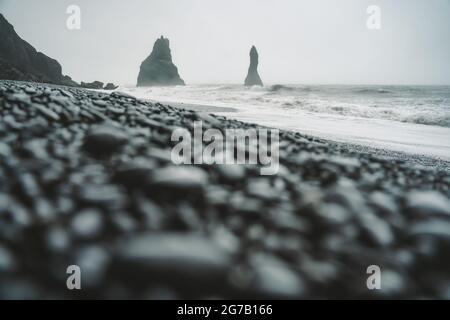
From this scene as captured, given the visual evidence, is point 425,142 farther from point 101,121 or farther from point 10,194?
point 10,194

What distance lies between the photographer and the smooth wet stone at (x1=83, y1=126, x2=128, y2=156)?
1.86 metres

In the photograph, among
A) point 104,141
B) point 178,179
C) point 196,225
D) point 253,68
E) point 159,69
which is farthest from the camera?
point 159,69

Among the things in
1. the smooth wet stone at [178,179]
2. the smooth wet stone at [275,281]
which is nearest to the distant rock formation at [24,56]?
the smooth wet stone at [178,179]

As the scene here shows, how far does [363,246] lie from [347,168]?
0.99m

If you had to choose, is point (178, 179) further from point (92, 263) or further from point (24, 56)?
point (24, 56)

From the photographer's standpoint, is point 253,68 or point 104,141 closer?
point 104,141

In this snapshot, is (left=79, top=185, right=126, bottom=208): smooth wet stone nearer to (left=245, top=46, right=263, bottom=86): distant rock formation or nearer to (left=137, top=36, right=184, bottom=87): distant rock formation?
(left=245, top=46, right=263, bottom=86): distant rock formation

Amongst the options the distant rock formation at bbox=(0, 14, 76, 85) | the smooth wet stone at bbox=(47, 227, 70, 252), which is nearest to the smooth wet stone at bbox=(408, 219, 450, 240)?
the smooth wet stone at bbox=(47, 227, 70, 252)

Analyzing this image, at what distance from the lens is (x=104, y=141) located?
6.38 feet

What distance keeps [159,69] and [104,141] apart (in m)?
88.9

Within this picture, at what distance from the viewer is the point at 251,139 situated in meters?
2.66

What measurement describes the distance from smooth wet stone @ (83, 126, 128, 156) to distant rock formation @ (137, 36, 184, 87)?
286ft

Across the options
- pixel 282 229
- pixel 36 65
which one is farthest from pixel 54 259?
pixel 36 65

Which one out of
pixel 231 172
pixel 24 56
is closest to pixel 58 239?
pixel 231 172
